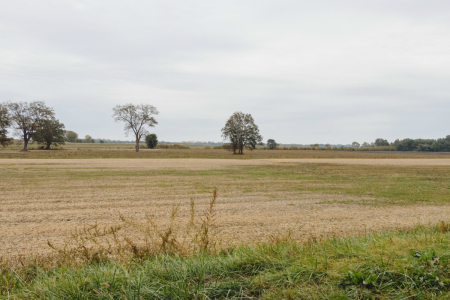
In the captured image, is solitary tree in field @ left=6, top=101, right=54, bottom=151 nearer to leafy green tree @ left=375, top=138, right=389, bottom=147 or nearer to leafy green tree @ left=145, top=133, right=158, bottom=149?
leafy green tree @ left=145, top=133, right=158, bottom=149

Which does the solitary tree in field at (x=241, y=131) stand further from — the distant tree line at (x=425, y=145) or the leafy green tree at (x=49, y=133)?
the distant tree line at (x=425, y=145)

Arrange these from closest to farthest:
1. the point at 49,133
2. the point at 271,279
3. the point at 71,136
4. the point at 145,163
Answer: the point at 271,279 < the point at 145,163 < the point at 49,133 < the point at 71,136

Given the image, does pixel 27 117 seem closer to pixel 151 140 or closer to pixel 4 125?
pixel 4 125

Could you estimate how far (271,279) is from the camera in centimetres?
331

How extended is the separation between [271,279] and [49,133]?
268 ft

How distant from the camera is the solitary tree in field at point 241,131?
64125mm

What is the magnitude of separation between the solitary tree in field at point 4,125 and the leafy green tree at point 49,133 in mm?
5679

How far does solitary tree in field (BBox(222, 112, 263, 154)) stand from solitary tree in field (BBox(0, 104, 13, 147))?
151ft

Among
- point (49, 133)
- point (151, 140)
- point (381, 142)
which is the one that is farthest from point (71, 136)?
point (381, 142)

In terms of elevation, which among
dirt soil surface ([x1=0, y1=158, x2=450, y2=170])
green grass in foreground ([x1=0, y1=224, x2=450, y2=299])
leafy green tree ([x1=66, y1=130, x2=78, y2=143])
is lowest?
dirt soil surface ([x1=0, y1=158, x2=450, y2=170])

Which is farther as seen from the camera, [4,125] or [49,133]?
[49,133]

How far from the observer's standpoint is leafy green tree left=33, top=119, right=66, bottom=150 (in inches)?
2510

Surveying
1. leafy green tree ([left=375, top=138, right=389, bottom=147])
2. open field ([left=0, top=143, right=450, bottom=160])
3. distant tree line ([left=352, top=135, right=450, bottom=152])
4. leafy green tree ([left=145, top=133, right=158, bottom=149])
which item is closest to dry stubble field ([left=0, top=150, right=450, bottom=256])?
open field ([left=0, top=143, right=450, bottom=160])

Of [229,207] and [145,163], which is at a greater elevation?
[145,163]
